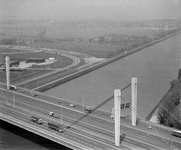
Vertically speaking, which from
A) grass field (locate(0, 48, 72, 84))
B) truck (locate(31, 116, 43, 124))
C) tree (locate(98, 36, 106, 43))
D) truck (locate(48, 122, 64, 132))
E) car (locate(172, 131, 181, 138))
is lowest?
truck (locate(31, 116, 43, 124))

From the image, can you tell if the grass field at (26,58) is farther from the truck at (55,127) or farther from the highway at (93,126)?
the truck at (55,127)

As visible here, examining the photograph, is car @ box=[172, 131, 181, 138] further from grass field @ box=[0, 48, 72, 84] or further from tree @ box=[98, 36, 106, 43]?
tree @ box=[98, 36, 106, 43]

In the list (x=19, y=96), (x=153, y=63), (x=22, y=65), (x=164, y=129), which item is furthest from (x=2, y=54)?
(x=164, y=129)

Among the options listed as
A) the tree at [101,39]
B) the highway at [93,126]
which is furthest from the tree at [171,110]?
the tree at [101,39]

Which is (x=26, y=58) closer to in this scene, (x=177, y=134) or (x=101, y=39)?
(x=101, y=39)

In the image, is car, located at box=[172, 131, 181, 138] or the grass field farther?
the grass field

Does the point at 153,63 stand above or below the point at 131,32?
below

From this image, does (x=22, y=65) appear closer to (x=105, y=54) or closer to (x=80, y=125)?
(x=105, y=54)

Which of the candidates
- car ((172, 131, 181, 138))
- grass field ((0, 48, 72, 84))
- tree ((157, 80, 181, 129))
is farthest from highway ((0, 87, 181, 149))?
grass field ((0, 48, 72, 84))
